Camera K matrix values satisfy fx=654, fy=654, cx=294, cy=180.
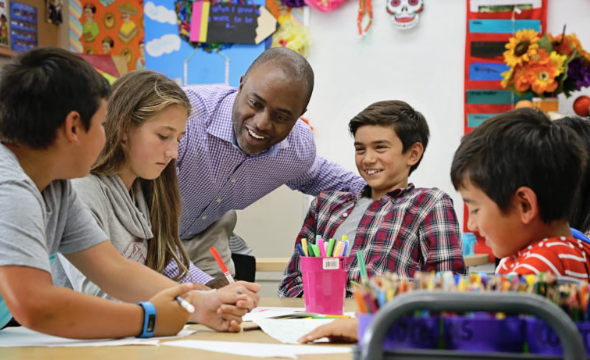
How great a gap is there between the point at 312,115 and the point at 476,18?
90cm

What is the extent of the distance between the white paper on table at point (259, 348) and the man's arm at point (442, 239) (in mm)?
802

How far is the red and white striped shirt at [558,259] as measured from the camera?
903 mm

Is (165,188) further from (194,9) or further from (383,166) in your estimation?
(194,9)

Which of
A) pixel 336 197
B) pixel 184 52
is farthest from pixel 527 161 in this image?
pixel 184 52

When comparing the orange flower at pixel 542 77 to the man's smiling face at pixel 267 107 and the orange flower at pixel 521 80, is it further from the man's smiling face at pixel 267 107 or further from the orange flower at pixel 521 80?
the man's smiling face at pixel 267 107

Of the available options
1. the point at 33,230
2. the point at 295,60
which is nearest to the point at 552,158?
the point at 33,230

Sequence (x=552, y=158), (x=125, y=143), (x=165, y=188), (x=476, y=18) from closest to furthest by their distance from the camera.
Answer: (x=552, y=158)
(x=125, y=143)
(x=165, y=188)
(x=476, y=18)

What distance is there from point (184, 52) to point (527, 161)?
111 inches

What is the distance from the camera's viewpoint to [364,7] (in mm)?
3156

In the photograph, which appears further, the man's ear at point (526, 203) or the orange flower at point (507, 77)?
the orange flower at point (507, 77)

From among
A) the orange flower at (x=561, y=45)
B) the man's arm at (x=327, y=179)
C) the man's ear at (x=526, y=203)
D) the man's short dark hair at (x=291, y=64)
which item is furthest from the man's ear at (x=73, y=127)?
the orange flower at (x=561, y=45)

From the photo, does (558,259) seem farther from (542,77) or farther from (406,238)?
(542,77)

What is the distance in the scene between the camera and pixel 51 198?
43.5 inches

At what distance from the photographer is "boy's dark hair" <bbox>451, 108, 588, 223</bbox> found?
2.93 feet
